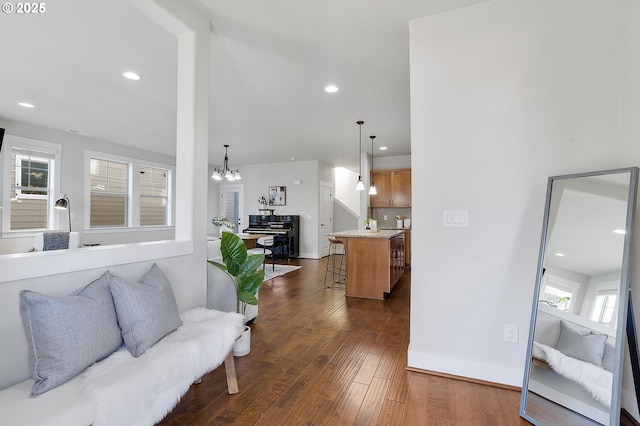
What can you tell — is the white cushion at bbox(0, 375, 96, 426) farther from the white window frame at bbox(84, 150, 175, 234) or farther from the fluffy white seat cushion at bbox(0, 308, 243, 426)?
the white window frame at bbox(84, 150, 175, 234)

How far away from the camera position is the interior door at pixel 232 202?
8747 mm

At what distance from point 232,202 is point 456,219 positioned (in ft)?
26.0

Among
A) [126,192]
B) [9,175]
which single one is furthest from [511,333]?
[126,192]

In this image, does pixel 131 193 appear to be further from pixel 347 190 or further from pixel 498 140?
pixel 498 140

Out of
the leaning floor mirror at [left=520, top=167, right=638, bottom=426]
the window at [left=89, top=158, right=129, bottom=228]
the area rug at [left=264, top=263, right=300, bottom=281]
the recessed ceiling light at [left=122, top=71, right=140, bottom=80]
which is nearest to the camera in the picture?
the leaning floor mirror at [left=520, top=167, right=638, bottom=426]

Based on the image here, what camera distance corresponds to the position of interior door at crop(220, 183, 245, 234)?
8.75 m

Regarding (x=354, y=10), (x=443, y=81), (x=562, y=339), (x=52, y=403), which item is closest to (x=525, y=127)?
(x=443, y=81)

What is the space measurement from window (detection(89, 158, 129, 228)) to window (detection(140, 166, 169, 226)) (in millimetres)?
380

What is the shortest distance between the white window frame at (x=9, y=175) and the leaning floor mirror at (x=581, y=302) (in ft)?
23.2

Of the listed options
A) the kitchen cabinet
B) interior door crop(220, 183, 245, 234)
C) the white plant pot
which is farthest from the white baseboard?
interior door crop(220, 183, 245, 234)

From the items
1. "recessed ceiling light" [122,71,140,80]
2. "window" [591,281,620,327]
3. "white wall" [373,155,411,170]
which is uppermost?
"recessed ceiling light" [122,71,140,80]

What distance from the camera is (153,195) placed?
23.7 feet

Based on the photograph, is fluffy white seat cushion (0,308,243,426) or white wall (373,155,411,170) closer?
fluffy white seat cushion (0,308,243,426)

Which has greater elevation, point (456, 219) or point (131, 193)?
point (131, 193)
